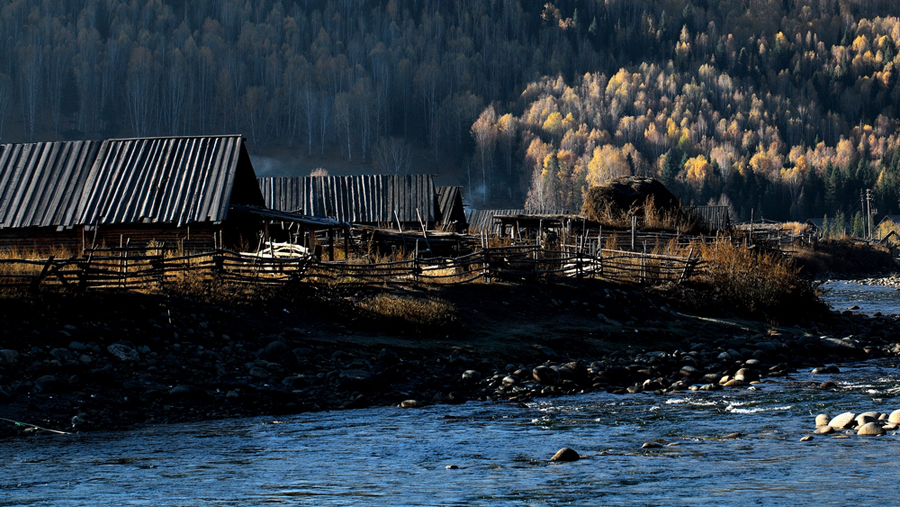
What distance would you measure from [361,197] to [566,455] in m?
28.4

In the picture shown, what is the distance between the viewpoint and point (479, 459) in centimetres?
894

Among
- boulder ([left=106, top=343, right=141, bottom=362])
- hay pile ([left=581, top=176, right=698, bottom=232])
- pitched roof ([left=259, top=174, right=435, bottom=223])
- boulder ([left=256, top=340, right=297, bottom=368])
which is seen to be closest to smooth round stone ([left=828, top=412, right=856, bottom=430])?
boulder ([left=256, top=340, right=297, bottom=368])

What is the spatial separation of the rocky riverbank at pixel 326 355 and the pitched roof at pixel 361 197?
51.8ft

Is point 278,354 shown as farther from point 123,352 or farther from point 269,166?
point 269,166

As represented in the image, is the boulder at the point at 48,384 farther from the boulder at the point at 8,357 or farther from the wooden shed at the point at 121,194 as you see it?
the wooden shed at the point at 121,194

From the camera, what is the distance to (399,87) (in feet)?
470

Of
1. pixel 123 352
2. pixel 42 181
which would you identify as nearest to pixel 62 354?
pixel 123 352

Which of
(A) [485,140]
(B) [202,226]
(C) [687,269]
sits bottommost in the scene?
(C) [687,269]

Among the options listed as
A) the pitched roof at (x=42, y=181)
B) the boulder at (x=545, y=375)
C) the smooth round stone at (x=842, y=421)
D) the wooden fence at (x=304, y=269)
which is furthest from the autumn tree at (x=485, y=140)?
the smooth round stone at (x=842, y=421)

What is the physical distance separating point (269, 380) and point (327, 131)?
118 m

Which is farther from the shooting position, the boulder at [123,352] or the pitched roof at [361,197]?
the pitched roof at [361,197]

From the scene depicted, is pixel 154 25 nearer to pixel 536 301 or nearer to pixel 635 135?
pixel 635 135

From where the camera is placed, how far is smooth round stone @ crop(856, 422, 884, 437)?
967cm

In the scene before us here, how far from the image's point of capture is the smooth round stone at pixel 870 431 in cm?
967
